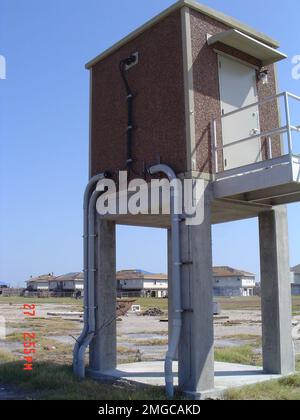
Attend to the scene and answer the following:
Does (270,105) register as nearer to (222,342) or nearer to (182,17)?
(182,17)

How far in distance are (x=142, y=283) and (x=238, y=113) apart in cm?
8484

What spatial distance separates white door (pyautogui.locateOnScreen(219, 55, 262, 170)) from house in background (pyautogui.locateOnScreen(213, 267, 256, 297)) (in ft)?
289

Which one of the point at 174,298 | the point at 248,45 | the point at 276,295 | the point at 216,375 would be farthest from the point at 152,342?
the point at 248,45

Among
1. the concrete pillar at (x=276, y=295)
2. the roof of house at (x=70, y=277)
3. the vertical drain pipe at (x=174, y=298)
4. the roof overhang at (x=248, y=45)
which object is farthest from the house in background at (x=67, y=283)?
the vertical drain pipe at (x=174, y=298)

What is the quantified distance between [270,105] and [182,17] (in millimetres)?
2839

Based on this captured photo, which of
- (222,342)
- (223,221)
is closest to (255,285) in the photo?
(222,342)

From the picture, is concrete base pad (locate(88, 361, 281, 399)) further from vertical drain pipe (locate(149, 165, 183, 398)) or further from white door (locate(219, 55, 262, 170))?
white door (locate(219, 55, 262, 170))

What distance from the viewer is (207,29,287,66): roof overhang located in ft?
31.1

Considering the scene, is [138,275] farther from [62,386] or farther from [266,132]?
[266,132]

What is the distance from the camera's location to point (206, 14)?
9664 millimetres

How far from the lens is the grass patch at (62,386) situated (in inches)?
326

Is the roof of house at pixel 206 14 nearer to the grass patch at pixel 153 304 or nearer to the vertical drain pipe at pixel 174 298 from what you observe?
the vertical drain pipe at pixel 174 298

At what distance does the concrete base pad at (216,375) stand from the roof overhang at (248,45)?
633 cm
